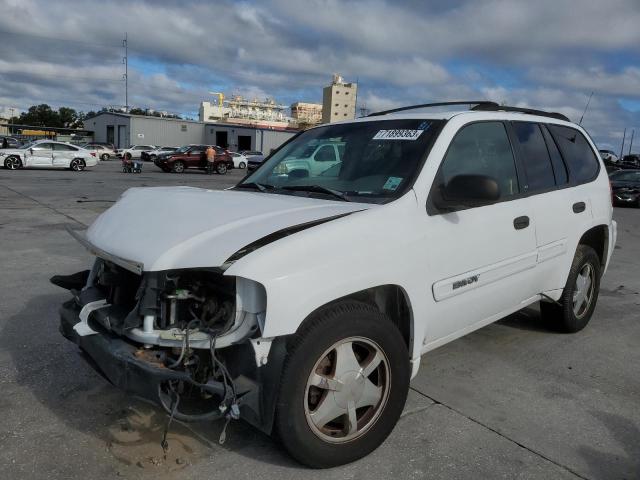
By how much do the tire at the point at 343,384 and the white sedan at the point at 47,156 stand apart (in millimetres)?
29103

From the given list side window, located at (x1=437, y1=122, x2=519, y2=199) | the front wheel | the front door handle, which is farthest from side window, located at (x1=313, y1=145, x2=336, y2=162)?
the front wheel

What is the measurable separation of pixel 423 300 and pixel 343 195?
77 centimetres

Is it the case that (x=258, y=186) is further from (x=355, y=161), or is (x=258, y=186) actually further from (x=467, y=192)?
(x=467, y=192)

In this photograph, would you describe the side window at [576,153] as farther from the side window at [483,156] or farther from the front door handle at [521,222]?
the front door handle at [521,222]

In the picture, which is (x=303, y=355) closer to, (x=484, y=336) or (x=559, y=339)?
(x=484, y=336)

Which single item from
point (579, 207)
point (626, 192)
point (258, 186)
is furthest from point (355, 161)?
point (626, 192)

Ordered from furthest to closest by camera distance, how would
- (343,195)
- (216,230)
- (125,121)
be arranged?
(125,121) → (343,195) → (216,230)

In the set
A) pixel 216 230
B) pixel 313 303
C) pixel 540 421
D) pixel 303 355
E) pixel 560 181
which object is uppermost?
pixel 560 181

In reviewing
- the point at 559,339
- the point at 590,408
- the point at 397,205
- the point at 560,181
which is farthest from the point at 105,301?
the point at 559,339

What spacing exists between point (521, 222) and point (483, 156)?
1.69ft

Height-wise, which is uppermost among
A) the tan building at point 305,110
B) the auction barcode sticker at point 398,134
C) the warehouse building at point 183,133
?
the tan building at point 305,110

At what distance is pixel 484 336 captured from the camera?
186 inches

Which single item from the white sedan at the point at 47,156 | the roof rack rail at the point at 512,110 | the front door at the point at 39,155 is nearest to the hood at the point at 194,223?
the roof rack rail at the point at 512,110

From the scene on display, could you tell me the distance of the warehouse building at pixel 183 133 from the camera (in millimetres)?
65750
